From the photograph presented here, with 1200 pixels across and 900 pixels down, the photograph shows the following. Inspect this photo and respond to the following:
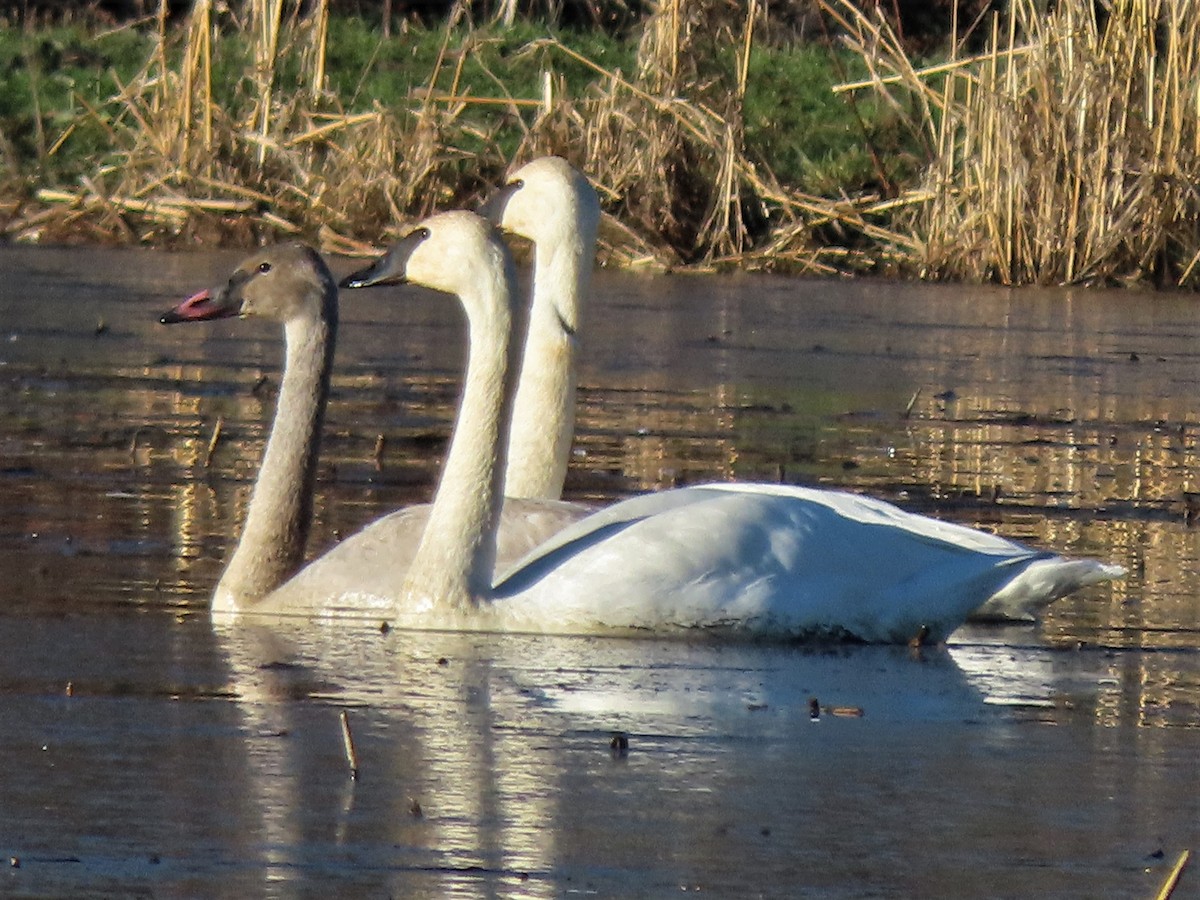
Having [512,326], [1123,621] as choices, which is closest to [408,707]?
[512,326]

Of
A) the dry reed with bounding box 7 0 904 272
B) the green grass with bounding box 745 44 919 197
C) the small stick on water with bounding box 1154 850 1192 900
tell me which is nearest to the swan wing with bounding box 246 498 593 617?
the small stick on water with bounding box 1154 850 1192 900

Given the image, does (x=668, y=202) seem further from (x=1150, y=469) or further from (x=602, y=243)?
(x=1150, y=469)

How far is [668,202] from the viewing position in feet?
57.6

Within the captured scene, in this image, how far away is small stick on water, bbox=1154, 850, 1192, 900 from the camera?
3.77 meters

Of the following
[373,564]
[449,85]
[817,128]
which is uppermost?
[449,85]

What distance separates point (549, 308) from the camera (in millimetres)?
7809

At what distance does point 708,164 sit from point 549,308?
1053 centimetres

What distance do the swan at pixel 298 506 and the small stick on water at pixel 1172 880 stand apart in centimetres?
278

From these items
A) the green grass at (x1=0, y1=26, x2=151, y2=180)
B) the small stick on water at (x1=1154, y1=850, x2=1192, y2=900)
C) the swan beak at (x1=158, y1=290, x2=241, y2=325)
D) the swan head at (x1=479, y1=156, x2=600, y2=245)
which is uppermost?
the green grass at (x1=0, y1=26, x2=151, y2=180)

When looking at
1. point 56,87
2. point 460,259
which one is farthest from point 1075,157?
point 460,259

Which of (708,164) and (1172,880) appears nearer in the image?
(1172,880)

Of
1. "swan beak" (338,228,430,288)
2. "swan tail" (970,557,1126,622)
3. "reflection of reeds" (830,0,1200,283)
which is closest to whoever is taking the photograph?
"swan tail" (970,557,1126,622)

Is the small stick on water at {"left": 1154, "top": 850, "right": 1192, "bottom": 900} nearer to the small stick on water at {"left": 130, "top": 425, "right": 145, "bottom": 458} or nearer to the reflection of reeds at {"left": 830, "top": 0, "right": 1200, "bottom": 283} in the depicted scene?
the small stick on water at {"left": 130, "top": 425, "right": 145, "bottom": 458}

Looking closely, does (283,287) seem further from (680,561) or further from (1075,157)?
(1075,157)
